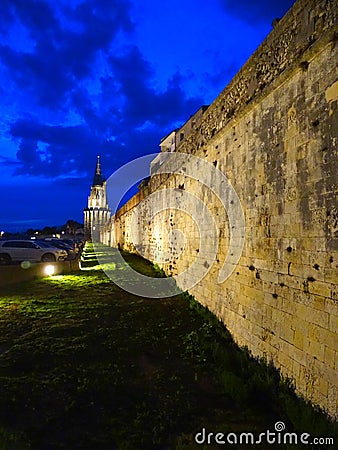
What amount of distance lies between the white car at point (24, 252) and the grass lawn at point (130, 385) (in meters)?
10.9

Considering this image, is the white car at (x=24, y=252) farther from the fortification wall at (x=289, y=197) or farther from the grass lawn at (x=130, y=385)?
the fortification wall at (x=289, y=197)

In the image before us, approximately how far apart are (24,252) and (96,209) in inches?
2089

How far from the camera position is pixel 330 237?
13.3ft

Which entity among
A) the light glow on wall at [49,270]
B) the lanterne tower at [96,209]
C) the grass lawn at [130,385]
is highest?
the lanterne tower at [96,209]

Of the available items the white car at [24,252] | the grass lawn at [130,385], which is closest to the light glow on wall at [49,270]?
the white car at [24,252]

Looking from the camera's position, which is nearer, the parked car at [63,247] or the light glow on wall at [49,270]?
the light glow on wall at [49,270]

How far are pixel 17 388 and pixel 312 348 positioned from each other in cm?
395

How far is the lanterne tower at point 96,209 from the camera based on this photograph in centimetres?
6919

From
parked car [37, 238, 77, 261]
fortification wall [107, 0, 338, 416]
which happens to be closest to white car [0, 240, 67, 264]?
parked car [37, 238, 77, 261]

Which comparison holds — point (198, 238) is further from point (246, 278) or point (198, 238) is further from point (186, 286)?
point (246, 278)

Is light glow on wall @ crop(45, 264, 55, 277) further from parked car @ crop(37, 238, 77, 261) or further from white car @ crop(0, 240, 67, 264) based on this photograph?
parked car @ crop(37, 238, 77, 261)

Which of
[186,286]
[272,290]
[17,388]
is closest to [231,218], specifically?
[272,290]

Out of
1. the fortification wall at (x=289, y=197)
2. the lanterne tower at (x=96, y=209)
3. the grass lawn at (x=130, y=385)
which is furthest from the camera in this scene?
the lanterne tower at (x=96, y=209)

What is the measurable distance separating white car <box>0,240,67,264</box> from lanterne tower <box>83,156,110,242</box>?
4780 cm
